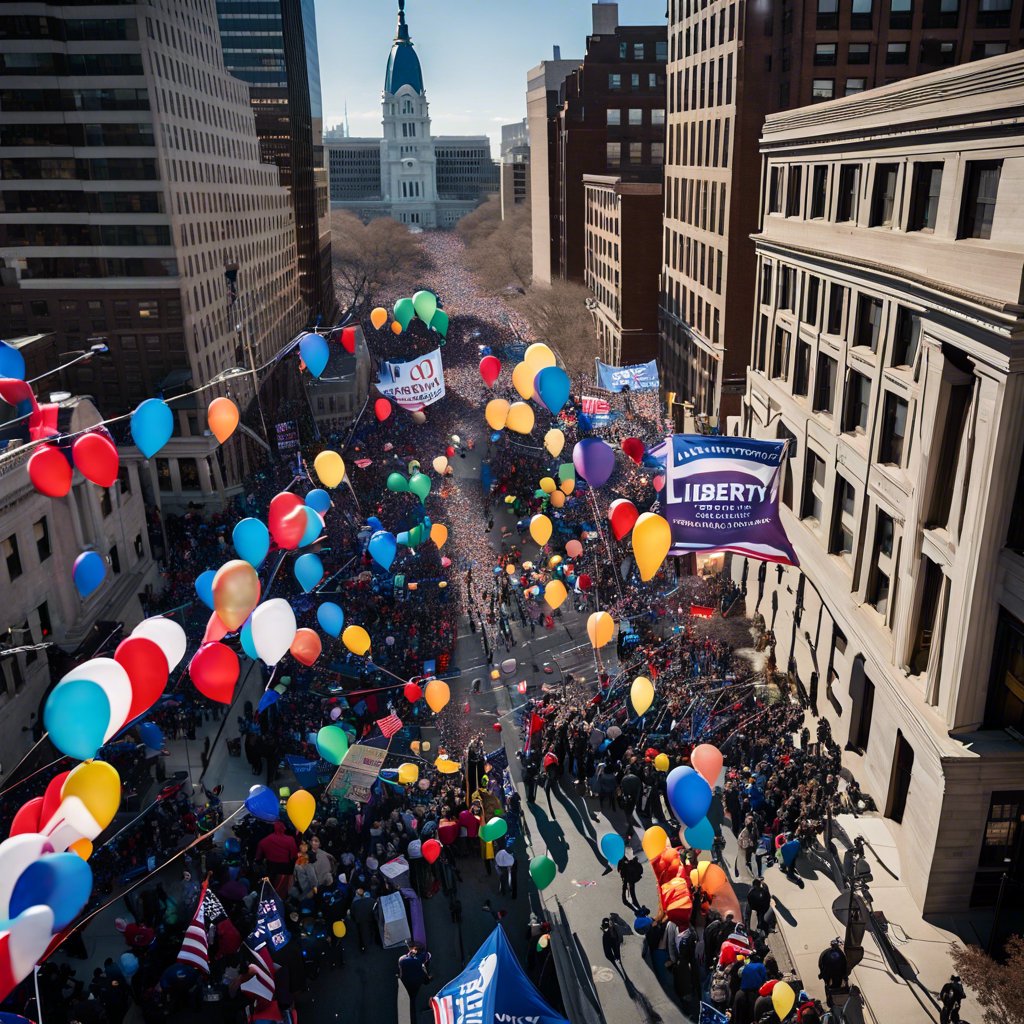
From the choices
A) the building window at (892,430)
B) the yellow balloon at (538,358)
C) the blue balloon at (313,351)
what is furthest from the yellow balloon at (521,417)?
the building window at (892,430)

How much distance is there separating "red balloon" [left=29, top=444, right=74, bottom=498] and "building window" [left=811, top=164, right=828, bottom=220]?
2235 centimetres

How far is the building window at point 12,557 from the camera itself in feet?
89.6

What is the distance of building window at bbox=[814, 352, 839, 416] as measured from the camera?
90.1ft

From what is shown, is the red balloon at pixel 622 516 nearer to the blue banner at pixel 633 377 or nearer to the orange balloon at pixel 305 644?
the orange balloon at pixel 305 644

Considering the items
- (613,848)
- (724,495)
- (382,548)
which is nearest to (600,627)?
(724,495)

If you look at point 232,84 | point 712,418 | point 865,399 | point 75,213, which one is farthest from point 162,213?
point 865,399

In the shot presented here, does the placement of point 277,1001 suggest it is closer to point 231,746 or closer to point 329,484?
point 231,746

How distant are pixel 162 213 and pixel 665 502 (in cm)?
3863

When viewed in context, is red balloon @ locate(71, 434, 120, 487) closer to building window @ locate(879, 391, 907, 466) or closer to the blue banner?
building window @ locate(879, 391, 907, 466)

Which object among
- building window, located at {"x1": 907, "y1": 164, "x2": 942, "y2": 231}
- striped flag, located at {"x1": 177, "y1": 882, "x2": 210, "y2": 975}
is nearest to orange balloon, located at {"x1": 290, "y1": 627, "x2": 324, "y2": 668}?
striped flag, located at {"x1": 177, "y1": 882, "x2": 210, "y2": 975}

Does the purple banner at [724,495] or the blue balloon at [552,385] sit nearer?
the purple banner at [724,495]

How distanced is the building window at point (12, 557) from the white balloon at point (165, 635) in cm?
1132

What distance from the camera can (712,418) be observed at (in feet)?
169

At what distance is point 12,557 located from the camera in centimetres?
2784
